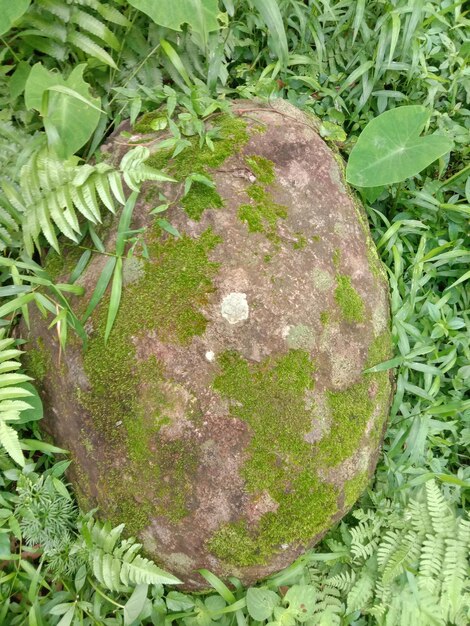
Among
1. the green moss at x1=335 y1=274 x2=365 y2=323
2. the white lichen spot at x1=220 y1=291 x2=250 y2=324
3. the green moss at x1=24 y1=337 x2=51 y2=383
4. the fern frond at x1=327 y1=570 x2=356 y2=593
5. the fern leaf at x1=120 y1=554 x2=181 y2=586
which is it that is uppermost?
the green moss at x1=24 y1=337 x2=51 y2=383

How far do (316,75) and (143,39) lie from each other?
102 centimetres

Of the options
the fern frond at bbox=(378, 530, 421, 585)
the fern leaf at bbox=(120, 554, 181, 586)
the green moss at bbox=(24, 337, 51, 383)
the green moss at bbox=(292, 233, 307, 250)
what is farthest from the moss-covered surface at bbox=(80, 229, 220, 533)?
the fern frond at bbox=(378, 530, 421, 585)

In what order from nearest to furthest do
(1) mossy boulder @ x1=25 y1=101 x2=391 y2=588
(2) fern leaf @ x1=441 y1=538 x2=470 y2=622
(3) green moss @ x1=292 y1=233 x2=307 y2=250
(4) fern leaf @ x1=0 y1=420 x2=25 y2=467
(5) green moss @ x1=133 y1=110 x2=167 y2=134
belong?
(4) fern leaf @ x1=0 y1=420 x2=25 y2=467 < (1) mossy boulder @ x1=25 y1=101 x2=391 y2=588 < (2) fern leaf @ x1=441 y1=538 x2=470 y2=622 < (3) green moss @ x1=292 y1=233 x2=307 y2=250 < (5) green moss @ x1=133 y1=110 x2=167 y2=134

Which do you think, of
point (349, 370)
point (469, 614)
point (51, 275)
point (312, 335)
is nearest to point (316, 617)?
point (469, 614)

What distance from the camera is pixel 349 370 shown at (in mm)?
2361

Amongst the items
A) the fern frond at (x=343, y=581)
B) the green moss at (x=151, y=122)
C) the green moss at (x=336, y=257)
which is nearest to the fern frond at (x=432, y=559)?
the fern frond at (x=343, y=581)

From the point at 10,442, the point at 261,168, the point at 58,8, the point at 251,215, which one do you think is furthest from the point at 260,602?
the point at 58,8

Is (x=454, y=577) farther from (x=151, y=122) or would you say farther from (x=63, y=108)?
(x=63, y=108)

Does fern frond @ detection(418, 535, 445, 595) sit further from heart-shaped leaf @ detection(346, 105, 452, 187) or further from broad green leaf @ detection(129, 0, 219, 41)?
broad green leaf @ detection(129, 0, 219, 41)

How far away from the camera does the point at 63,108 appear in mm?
2336

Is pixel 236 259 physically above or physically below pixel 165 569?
above

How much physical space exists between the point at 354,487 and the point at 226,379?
78 cm

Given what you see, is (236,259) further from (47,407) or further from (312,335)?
(47,407)

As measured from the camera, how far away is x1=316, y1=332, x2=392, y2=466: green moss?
225 cm
